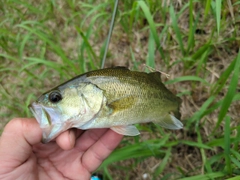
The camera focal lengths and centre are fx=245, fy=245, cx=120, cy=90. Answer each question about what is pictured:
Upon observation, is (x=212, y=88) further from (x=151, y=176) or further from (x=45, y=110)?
(x=45, y=110)

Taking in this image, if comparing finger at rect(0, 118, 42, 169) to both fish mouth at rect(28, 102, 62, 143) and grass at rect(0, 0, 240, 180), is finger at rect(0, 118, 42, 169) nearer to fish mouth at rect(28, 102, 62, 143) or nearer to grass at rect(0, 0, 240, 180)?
fish mouth at rect(28, 102, 62, 143)

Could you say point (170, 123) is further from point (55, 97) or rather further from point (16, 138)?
point (16, 138)

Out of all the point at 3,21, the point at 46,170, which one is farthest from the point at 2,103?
the point at 46,170

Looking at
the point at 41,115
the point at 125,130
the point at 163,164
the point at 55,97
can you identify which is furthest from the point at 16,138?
the point at 163,164

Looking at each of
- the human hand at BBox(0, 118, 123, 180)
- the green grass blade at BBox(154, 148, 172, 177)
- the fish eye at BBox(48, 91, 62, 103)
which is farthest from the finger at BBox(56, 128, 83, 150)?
the green grass blade at BBox(154, 148, 172, 177)

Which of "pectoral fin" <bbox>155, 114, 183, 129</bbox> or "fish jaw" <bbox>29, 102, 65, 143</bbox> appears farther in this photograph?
"pectoral fin" <bbox>155, 114, 183, 129</bbox>

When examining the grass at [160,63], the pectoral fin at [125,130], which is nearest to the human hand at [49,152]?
the pectoral fin at [125,130]
